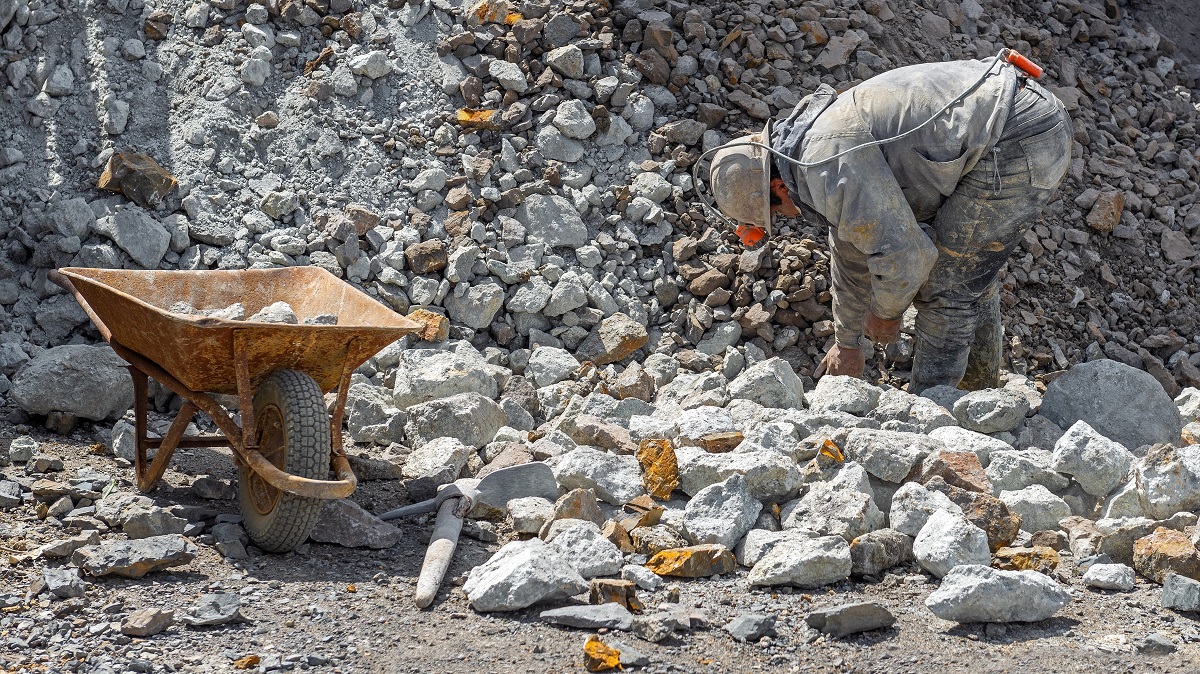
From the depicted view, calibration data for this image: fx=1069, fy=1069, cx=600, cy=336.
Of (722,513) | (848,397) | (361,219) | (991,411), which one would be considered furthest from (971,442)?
(361,219)

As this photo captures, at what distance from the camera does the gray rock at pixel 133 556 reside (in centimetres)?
357

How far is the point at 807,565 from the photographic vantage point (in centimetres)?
362

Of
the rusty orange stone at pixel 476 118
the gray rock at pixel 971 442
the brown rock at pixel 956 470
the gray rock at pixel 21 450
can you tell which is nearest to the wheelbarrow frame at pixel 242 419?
the gray rock at pixel 21 450

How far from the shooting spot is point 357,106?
265 inches

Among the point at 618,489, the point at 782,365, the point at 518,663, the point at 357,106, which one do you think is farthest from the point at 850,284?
the point at 357,106

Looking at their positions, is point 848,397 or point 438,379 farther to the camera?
point 438,379

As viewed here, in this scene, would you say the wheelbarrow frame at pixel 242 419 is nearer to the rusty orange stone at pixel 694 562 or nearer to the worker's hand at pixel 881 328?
the rusty orange stone at pixel 694 562

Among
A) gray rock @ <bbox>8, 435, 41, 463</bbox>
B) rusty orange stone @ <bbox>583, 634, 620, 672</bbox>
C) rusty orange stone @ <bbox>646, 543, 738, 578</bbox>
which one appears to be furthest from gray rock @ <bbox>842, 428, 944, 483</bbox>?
gray rock @ <bbox>8, 435, 41, 463</bbox>

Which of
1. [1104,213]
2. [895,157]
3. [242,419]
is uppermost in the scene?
[895,157]

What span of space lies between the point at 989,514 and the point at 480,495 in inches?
77.1

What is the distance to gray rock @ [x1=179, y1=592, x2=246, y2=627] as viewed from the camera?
10.9ft

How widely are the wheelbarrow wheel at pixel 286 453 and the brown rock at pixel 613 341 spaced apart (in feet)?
7.58

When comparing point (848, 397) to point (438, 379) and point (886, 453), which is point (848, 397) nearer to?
point (886, 453)

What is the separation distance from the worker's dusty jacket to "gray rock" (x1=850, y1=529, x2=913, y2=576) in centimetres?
130
